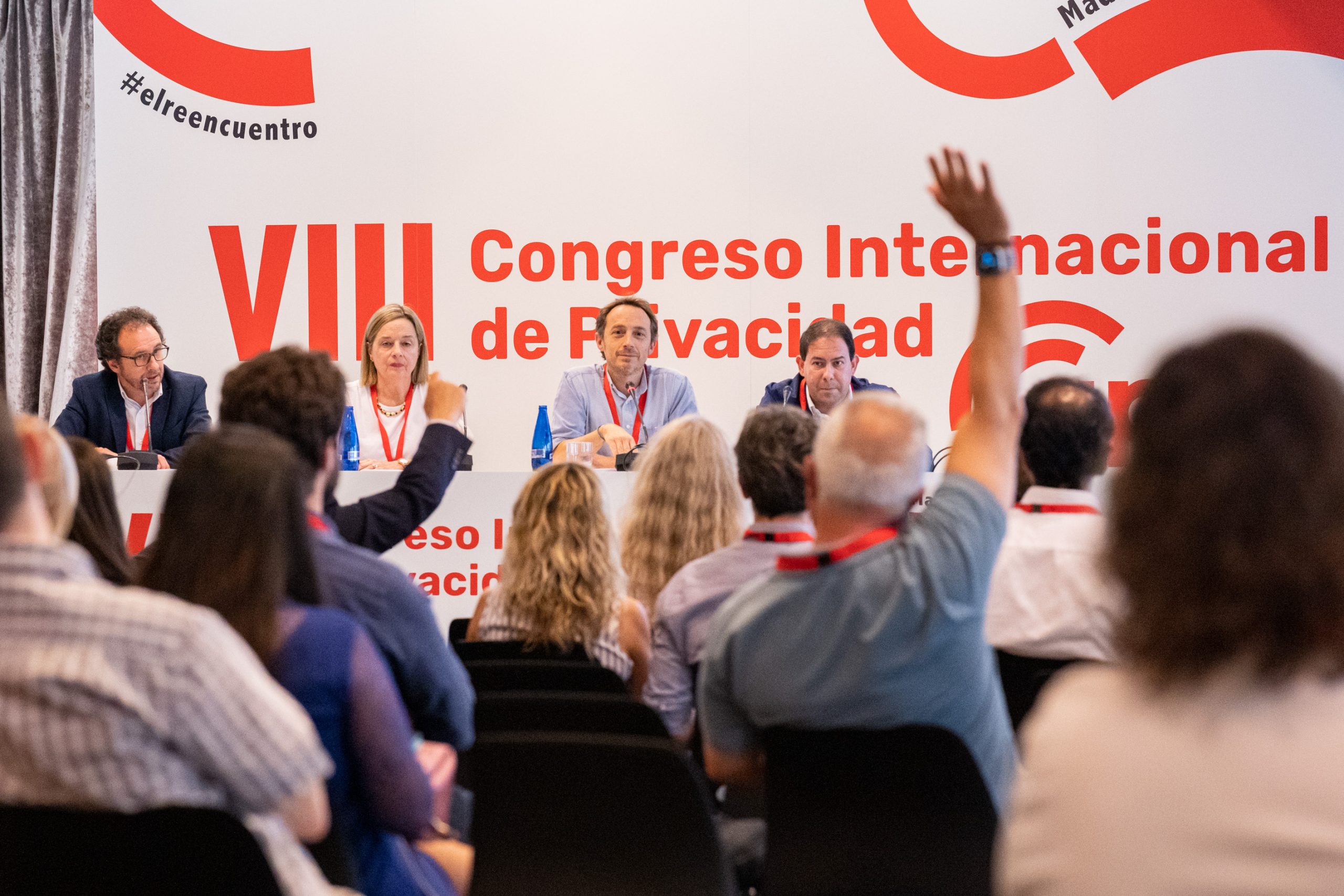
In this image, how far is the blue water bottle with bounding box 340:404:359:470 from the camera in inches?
174

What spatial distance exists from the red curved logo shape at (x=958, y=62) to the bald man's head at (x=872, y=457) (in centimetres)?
430

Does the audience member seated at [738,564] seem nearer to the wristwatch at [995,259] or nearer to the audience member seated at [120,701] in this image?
the wristwatch at [995,259]

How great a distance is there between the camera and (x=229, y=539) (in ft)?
4.22

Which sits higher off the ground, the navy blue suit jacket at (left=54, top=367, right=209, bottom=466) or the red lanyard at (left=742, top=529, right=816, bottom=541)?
the navy blue suit jacket at (left=54, top=367, right=209, bottom=466)

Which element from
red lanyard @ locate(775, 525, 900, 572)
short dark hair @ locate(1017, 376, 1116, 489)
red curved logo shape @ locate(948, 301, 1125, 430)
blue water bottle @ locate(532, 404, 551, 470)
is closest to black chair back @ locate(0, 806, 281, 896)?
red lanyard @ locate(775, 525, 900, 572)

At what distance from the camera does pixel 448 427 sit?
8.05 ft

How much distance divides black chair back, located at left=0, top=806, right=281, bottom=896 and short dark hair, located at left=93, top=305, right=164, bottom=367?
3.88 metres

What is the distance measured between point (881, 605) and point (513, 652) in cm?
101

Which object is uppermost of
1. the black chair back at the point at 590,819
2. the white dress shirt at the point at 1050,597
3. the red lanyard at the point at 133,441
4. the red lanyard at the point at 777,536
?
the red lanyard at the point at 133,441

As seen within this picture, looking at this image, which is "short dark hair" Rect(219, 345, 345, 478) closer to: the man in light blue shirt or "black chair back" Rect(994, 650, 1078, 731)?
"black chair back" Rect(994, 650, 1078, 731)

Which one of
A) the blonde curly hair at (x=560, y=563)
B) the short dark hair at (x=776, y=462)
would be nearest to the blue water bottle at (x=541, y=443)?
the blonde curly hair at (x=560, y=563)

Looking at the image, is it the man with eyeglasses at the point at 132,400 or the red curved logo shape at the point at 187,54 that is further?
the red curved logo shape at the point at 187,54

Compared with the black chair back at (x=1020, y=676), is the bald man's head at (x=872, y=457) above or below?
above

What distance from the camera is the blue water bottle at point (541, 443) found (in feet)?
15.0
